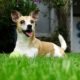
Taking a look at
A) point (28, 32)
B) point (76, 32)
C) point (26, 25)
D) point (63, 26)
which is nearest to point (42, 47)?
point (28, 32)

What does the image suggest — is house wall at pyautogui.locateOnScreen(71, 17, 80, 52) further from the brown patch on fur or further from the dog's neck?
the dog's neck

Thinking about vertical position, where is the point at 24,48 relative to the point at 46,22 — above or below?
above

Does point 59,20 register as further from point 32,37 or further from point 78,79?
point 78,79

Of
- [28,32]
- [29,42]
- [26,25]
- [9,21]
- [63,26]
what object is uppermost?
[26,25]

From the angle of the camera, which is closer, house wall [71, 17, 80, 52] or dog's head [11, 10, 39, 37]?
dog's head [11, 10, 39, 37]

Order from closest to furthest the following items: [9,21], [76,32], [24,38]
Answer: [24,38] → [9,21] → [76,32]

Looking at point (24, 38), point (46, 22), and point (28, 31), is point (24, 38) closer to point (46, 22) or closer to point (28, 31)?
point (28, 31)

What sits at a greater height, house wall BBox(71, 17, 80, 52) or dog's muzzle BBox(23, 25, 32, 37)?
dog's muzzle BBox(23, 25, 32, 37)

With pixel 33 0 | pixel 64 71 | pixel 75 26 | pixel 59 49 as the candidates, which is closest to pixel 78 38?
pixel 75 26

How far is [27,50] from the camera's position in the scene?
895cm

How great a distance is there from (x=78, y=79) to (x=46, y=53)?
6021 mm

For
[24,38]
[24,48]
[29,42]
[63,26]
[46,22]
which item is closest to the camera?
[24,48]

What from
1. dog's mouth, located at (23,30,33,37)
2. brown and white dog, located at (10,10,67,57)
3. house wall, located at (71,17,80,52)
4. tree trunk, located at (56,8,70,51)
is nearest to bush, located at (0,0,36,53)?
tree trunk, located at (56,8,70,51)

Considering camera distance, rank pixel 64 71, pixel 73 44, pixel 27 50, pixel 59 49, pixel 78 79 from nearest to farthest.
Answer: pixel 78 79 → pixel 64 71 → pixel 27 50 → pixel 59 49 → pixel 73 44
